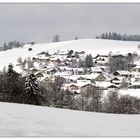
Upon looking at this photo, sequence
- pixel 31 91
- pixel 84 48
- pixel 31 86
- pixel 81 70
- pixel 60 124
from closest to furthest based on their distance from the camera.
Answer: pixel 60 124 → pixel 31 91 → pixel 31 86 → pixel 81 70 → pixel 84 48

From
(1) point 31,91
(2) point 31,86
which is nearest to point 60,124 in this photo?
(1) point 31,91

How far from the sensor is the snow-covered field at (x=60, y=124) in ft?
16.8

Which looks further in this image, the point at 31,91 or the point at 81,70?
the point at 81,70

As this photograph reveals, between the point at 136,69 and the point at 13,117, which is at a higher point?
the point at 136,69

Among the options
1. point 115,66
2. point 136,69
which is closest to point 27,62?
point 115,66

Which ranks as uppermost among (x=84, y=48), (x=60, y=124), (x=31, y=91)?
(x=84, y=48)

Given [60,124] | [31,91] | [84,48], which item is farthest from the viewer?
[84,48]

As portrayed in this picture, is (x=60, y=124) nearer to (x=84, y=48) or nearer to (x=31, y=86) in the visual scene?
(x=31, y=86)

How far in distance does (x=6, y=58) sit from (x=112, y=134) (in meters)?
108

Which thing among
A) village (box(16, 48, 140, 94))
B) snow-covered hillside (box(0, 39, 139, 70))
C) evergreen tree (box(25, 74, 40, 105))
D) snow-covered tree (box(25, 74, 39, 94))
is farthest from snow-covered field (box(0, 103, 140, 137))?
snow-covered hillside (box(0, 39, 139, 70))

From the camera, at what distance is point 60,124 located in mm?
5738

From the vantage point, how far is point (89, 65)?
300 feet

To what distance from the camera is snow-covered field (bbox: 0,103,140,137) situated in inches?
202

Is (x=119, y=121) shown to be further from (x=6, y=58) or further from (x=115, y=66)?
(x=6, y=58)
